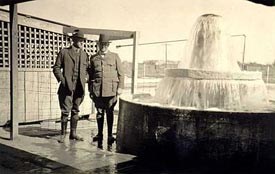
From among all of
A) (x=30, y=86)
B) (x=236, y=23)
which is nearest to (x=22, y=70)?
(x=30, y=86)

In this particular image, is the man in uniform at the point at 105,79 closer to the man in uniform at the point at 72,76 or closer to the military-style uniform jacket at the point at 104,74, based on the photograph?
the military-style uniform jacket at the point at 104,74

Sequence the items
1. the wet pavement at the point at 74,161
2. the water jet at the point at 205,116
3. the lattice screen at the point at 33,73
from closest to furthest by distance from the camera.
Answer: the wet pavement at the point at 74,161 < the water jet at the point at 205,116 < the lattice screen at the point at 33,73

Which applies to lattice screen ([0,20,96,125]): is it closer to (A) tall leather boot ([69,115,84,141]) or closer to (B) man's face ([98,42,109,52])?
(A) tall leather boot ([69,115,84,141])

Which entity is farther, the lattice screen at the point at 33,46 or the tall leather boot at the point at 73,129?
the lattice screen at the point at 33,46

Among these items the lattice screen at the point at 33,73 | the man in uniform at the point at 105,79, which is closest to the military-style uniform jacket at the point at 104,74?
the man in uniform at the point at 105,79

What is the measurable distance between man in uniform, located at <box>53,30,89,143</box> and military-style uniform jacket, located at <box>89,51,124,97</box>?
21cm

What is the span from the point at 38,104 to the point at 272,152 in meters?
5.82

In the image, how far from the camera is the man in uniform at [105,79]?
638 cm

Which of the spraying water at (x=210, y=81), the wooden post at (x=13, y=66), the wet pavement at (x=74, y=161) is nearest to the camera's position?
the wet pavement at (x=74, y=161)

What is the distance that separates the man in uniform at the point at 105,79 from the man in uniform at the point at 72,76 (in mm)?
213

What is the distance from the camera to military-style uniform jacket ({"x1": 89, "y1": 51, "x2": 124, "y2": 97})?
6.37m

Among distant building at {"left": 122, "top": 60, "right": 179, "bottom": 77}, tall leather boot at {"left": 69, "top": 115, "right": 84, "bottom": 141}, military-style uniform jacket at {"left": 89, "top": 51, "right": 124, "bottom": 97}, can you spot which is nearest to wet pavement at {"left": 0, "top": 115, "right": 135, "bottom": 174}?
tall leather boot at {"left": 69, "top": 115, "right": 84, "bottom": 141}

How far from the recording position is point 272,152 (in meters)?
4.95

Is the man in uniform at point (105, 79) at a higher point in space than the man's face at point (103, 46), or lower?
lower
